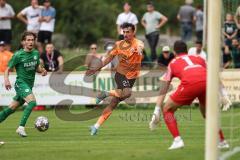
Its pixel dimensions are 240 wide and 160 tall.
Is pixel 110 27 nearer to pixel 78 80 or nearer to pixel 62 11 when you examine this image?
pixel 62 11

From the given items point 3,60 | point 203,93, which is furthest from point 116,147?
point 3,60

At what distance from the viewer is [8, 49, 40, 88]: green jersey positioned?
19.0 meters

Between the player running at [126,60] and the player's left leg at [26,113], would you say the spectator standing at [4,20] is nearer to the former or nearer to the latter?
the player running at [126,60]

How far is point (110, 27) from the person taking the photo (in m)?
63.4

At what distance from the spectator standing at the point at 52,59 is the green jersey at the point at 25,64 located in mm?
8034

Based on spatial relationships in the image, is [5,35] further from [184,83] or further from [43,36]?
[184,83]

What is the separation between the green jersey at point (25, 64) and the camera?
1897cm

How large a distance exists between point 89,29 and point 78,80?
1313 inches

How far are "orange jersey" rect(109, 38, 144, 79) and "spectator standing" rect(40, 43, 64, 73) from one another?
22.9 ft

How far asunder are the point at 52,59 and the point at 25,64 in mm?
8490

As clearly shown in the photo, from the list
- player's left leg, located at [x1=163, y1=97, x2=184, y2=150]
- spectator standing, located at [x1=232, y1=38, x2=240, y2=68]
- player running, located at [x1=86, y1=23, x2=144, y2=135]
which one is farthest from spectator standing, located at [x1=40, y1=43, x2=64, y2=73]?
player's left leg, located at [x1=163, y1=97, x2=184, y2=150]

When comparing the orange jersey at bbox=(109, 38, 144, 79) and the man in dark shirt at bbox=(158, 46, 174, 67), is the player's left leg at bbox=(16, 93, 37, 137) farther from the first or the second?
the man in dark shirt at bbox=(158, 46, 174, 67)

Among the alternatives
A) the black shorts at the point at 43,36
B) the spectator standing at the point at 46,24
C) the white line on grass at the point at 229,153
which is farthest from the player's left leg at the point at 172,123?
the black shorts at the point at 43,36

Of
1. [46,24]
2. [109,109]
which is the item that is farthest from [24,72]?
[46,24]
